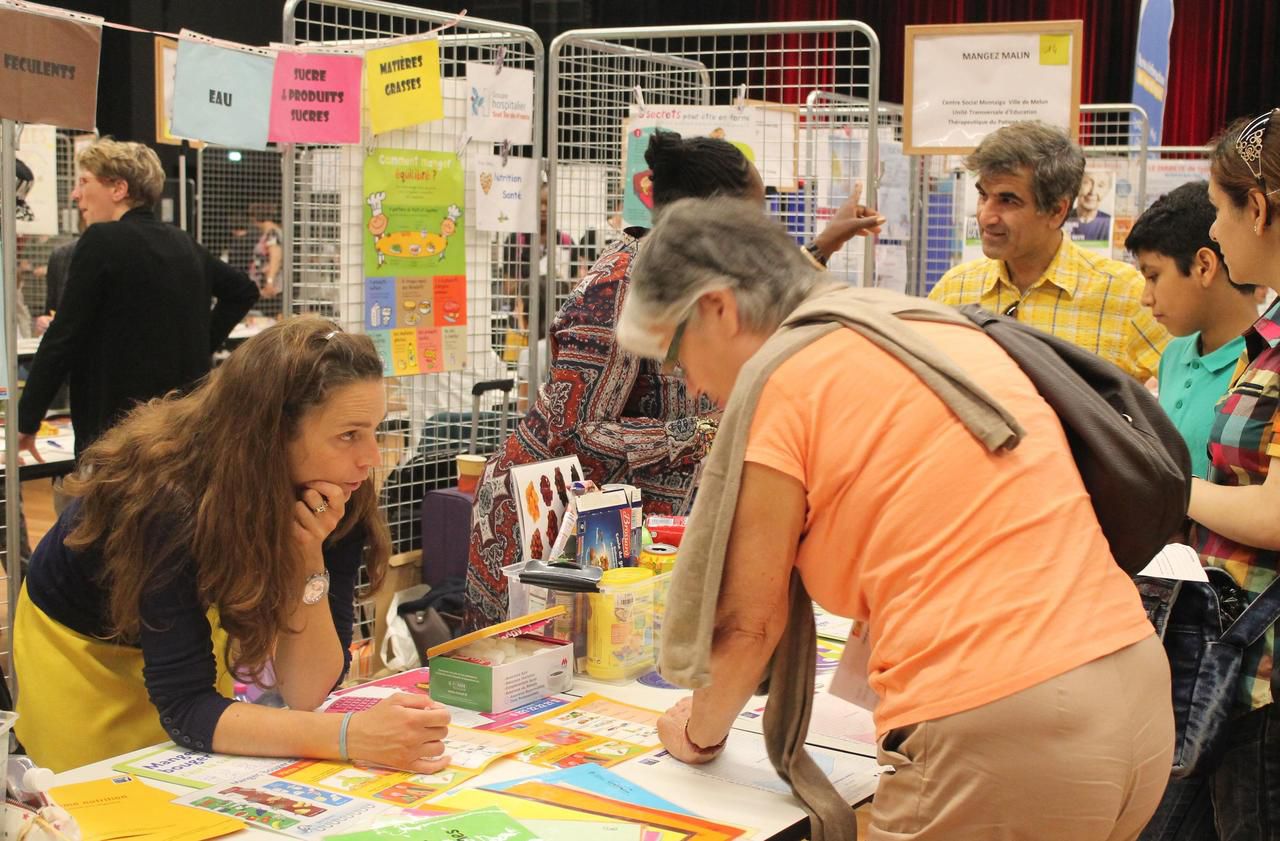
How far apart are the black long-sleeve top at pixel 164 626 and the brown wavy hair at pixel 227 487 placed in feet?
0.08

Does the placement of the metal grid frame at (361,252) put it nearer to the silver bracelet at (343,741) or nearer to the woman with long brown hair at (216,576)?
the woman with long brown hair at (216,576)

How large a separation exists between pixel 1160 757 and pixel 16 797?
1.37 metres

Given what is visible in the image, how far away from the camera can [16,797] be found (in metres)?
1.56

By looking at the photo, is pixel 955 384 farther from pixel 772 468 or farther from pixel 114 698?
pixel 114 698

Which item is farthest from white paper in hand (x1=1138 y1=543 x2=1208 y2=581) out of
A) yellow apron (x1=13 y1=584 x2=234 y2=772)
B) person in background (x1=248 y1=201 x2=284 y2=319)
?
Result: person in background (x1=248 y1=201 x2=284 y2=319)

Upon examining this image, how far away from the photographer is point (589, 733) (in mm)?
2145

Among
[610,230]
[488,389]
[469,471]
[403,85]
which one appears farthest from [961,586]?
[610,230]

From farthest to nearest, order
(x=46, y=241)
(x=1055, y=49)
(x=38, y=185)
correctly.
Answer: (x=46, y=241) < (x=38, y=185) < (x=1055, y=49)

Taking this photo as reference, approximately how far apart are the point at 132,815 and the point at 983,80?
2.99m

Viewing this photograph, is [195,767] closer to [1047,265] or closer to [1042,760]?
[1042,760]

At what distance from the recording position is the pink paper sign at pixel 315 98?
3117 mm

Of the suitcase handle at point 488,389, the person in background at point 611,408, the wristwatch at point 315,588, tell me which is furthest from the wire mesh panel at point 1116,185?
the wristwatch at point 315,588


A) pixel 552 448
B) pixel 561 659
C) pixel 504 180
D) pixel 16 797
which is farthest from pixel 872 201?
pixel 16 797

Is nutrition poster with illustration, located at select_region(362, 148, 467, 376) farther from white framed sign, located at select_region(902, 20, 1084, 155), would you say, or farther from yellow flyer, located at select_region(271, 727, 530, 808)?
yellow flyer, located at select_region(271, 727, 530, 808)
